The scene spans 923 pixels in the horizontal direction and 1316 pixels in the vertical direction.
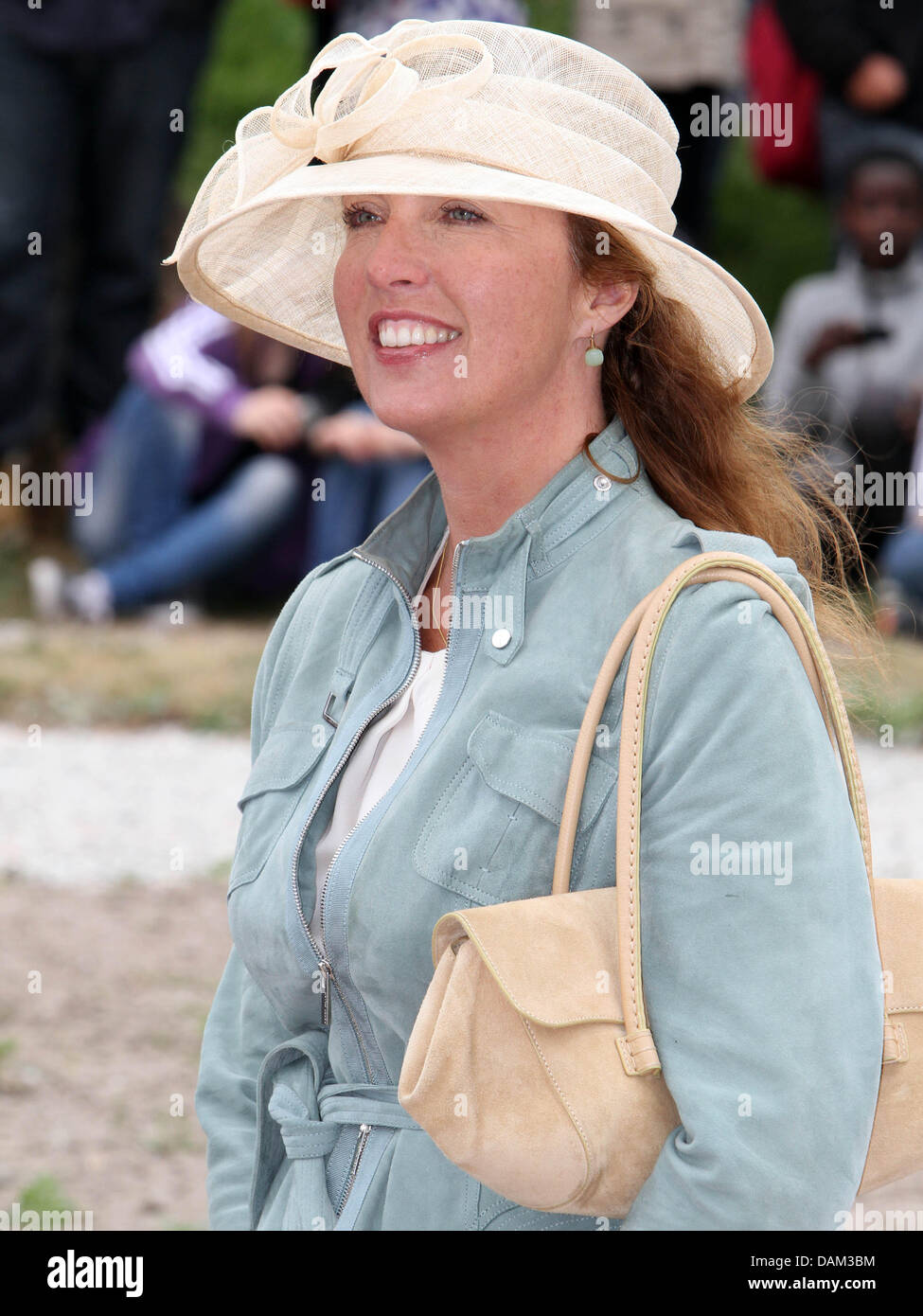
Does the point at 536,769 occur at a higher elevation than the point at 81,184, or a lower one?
lower

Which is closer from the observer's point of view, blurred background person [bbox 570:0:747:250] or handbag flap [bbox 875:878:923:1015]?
handbag flap [bbox 875:878:923:1015]

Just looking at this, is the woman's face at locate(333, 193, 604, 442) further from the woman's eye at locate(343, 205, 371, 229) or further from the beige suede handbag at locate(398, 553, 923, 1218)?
the beige suede handbag at locate(398, 553, 923, 1218)

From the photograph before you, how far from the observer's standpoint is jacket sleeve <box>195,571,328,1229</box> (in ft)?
5.92

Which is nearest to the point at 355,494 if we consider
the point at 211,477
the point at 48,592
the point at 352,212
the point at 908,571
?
the point at 211,477

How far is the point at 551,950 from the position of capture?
1.36 m

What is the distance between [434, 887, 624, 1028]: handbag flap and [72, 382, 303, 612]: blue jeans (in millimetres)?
6228

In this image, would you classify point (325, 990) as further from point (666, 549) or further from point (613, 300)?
point (613, 300)

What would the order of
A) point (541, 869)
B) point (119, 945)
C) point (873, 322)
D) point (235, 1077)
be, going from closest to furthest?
point (541, 869), point (235, 1077), point (119, 945), point (873, 322)

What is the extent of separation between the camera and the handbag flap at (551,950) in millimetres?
1330

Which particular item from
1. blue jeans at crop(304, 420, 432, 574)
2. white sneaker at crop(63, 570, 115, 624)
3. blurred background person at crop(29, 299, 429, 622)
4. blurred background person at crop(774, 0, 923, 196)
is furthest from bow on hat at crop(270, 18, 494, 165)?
blurred background person at crop(774, 0, 923, 196)

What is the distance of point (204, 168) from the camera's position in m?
8.67

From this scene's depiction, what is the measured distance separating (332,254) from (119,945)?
9.64 feet

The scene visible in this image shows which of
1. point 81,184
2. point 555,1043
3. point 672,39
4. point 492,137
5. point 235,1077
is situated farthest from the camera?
point 81,184

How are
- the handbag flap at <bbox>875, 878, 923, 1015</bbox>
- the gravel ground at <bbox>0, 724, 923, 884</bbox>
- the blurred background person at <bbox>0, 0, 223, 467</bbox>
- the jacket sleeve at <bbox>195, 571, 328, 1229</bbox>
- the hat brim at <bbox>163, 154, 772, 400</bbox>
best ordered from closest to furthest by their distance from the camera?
the handbag flap at <bbox>875, 878, 923, 1015</bbox> < the hat brim at <bbox>163, 154, 772, 400</bbox> < the jacket sleeve at <bbox>195, 571, 328, 1229</bbox> < the gravel ground at <bbox>0, 724, 923, 884</bbox> < the blurred background person at <bbox>0, 0, 223, 467</bbox>
